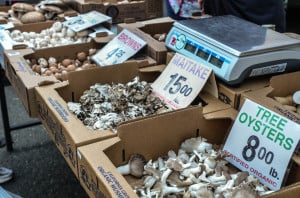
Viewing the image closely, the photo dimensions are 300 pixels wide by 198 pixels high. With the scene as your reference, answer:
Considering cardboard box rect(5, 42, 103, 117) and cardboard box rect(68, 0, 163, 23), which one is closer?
cardboard box rect(5, 42, 103, 117)

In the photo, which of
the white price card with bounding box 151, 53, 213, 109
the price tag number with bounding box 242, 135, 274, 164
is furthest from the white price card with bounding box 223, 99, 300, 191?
the white price card with bounding box 151, 53, 213, 109

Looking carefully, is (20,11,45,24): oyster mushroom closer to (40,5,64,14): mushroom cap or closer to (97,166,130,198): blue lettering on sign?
(40,5,64,14): mushroom cap

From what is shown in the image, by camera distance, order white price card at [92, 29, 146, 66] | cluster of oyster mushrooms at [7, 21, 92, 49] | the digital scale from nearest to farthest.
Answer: the digital scale
white price card at [92, 29, 146, 66]
cluster of oyster mushrooms at [7, 21, 92, 49]

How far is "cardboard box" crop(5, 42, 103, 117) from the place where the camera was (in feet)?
4.64

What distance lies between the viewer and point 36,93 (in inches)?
54.2

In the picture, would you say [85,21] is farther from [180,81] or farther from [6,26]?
[180,81]

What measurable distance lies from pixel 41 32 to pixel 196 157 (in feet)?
4.69

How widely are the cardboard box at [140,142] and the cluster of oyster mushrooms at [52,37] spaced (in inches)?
37.4

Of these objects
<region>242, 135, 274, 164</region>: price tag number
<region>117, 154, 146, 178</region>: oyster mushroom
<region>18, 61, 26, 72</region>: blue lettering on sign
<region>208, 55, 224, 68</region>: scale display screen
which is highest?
<region>208, 55, 224, 68</region>: scale display screen

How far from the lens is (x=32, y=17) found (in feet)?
7.85

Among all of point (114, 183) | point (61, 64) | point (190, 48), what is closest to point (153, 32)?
point (61, 64)

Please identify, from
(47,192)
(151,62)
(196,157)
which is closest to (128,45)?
(151,62)

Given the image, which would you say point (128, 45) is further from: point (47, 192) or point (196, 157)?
point (47, 192)

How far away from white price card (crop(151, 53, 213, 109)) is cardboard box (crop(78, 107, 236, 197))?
12cm
